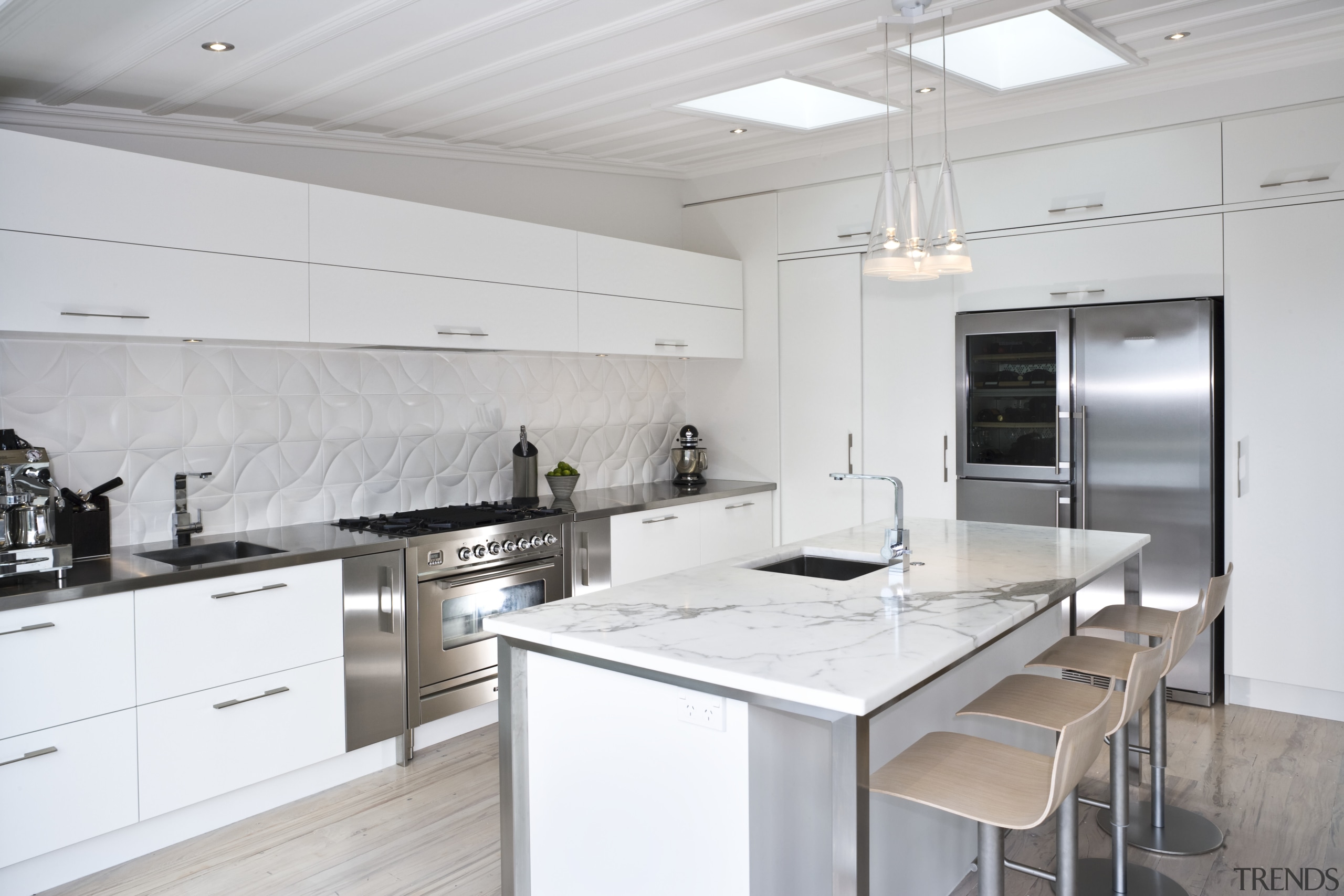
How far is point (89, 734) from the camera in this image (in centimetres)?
266

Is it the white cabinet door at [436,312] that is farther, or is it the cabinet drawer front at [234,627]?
the white cabinet door at [436,312]

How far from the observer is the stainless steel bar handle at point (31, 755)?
2.50 m

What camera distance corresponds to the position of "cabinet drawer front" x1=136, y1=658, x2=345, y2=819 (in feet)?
9.21

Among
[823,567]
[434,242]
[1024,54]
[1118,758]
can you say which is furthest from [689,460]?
[1118,758]

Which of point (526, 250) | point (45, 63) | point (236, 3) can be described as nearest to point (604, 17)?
point (236, 3)

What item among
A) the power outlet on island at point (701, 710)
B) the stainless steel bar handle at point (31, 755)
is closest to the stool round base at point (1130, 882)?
the power outlet on island at point (701, 710)

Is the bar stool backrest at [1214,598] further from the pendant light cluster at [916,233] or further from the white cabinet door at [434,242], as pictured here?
the white cabinet door at [434,242]

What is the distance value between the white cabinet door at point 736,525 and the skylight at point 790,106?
6.43ft

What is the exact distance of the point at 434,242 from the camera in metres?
3.74

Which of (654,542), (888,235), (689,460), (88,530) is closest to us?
(888,235)

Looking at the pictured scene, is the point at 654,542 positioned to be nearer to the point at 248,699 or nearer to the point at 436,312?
the point at 436,312

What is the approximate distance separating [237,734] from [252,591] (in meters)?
0.47

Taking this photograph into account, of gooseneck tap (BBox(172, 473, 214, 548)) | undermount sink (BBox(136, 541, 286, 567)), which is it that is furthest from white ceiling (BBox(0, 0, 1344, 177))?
undermount sink (BBox(136, 541, 286, 567))

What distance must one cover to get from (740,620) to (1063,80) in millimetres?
2919
